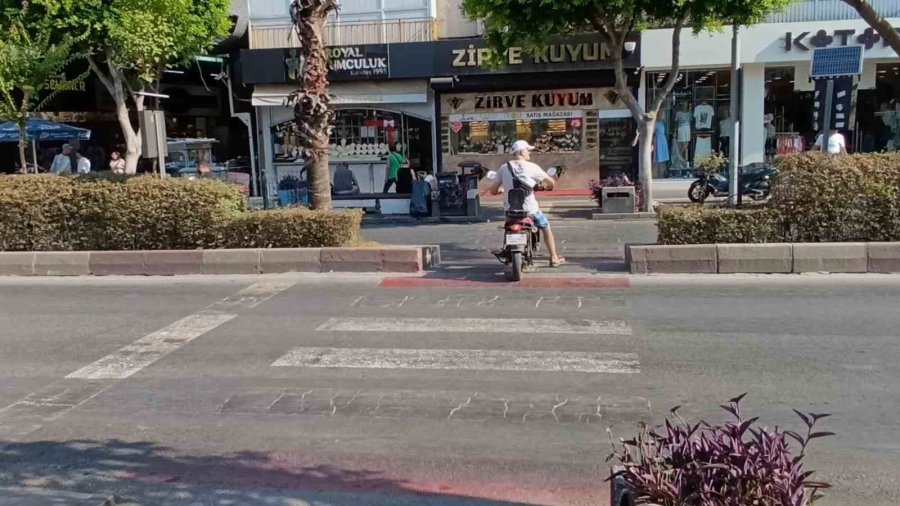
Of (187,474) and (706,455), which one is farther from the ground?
(706,455)

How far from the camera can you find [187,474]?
4570 millimetres

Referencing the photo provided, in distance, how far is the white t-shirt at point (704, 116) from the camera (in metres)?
22.3

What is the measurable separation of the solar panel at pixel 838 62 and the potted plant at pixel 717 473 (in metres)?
9.58

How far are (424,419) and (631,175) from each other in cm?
1852

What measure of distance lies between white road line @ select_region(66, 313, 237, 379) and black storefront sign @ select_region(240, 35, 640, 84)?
576 inches

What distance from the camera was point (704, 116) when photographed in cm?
2234

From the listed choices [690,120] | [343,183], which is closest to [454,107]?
[343,183]

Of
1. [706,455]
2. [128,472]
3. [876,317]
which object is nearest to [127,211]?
[128,472]

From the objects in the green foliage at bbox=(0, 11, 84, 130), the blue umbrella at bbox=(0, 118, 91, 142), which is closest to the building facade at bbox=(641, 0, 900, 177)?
the green foliage at bbox=(0, 11, 84, 130)

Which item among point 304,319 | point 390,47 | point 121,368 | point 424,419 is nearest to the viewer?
point 424,419

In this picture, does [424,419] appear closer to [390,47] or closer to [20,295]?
[20,295]

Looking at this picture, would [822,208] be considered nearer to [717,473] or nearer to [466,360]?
[466,360]

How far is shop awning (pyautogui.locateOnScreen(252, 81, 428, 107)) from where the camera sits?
75.0 feet

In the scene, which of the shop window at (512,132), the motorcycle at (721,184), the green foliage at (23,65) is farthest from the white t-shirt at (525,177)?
the shop window at (512,132)
